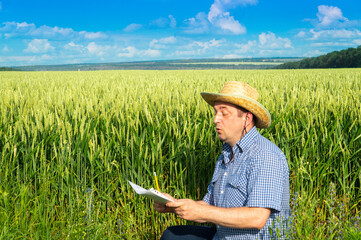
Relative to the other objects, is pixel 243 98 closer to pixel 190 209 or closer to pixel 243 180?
pixel 243 180

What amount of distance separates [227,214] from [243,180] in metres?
0.19

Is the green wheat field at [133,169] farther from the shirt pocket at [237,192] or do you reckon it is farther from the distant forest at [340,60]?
the distant forest at [340,60]

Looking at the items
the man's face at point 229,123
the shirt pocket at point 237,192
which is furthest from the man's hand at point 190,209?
the man's face at point 229,123

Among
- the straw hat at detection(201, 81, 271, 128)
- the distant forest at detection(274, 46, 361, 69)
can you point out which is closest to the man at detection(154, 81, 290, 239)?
the straw hat at detection(201, 81, 271, 128)

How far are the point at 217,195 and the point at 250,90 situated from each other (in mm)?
621

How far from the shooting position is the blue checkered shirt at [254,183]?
5.60ft

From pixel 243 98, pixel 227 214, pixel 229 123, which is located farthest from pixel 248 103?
pixel 227 214

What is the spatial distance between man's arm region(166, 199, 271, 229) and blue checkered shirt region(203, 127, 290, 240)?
0.05 m

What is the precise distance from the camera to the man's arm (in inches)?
67.2

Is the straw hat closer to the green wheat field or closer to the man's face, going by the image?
the man's face

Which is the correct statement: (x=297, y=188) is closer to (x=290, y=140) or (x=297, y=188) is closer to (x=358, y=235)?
(x=290, y=140)

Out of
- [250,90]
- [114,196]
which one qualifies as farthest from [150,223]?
[250,90]

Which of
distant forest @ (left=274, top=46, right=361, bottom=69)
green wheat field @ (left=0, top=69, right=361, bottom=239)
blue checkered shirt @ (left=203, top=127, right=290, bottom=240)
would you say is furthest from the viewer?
distant forest @ (left=274, top=46, right=361, bottom=69)

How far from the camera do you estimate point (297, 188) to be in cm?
277
